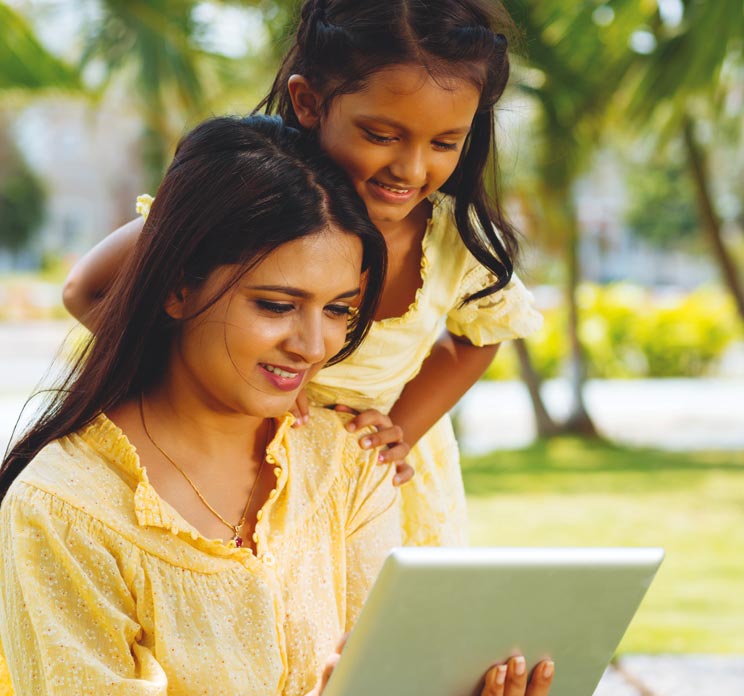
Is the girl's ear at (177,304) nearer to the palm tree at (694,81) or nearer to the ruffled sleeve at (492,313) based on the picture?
the ruffled sleeve at (492,313)

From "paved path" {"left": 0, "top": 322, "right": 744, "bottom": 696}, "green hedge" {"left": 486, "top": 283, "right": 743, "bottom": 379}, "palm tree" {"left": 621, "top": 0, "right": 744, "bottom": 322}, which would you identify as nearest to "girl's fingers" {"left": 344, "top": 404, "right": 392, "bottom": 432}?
"palm tree" {"left": 621, "top": 0, "right": 744, "bottom": 322}

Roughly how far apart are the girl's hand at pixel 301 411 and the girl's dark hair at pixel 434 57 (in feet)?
1.57

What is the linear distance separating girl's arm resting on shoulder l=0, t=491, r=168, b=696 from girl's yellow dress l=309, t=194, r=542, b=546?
73 cm

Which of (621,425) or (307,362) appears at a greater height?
(307,362)

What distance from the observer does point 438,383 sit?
2.60m

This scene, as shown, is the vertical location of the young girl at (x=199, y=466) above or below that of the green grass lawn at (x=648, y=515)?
above

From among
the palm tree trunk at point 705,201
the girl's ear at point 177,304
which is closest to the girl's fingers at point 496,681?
the girl's ear at point 177,304

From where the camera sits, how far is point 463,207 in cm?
248

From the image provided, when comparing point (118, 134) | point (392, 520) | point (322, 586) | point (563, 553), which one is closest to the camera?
point (563, 553)

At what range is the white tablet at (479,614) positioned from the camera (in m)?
1.52

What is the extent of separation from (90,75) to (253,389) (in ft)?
30.2

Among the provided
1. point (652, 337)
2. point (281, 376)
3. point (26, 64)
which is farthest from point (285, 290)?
point (652, 337)

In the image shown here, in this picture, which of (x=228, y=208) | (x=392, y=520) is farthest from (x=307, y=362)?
(x=392, y=520)

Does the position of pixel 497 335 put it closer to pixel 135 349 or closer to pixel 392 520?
pixel 392 520
